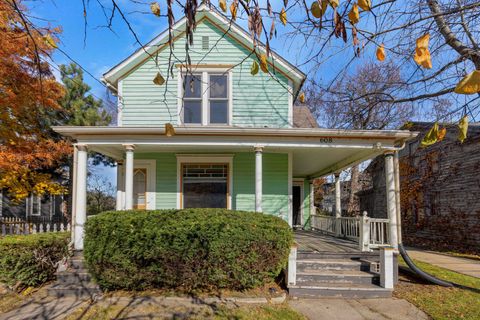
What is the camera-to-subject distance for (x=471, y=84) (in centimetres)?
171

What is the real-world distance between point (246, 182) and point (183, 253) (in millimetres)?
4048

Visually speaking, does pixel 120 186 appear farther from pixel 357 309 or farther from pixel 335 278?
pixel 357 309

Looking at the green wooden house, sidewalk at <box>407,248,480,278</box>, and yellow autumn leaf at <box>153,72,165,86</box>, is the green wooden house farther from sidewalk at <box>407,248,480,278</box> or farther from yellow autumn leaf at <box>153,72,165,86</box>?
yellow autumn leaf at <box>153,72,165,86</box>

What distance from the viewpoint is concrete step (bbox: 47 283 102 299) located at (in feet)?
18.8

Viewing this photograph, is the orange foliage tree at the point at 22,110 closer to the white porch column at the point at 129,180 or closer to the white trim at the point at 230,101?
the white porch column at the point at 129,180

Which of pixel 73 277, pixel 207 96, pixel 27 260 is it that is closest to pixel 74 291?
pixel 73 277

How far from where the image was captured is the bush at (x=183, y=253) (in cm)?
565

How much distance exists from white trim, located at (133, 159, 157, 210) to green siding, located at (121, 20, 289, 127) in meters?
1.14

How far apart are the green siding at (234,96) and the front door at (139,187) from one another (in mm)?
1475

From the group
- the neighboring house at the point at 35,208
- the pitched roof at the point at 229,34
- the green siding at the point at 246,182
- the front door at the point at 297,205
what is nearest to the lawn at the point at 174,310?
the green siding at the point at 246,182

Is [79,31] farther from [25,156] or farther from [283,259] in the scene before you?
[25,156]

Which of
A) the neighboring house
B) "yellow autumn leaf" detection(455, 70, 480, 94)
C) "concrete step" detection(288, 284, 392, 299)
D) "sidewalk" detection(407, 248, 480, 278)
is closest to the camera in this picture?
"yellow autumn leaf" detection(455, 70, 480, 94)

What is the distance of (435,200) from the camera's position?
14453 mm

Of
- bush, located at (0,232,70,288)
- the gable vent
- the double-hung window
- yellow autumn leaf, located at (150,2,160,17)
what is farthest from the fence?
yellow autumn leaf, located at (150,2,160,17)
